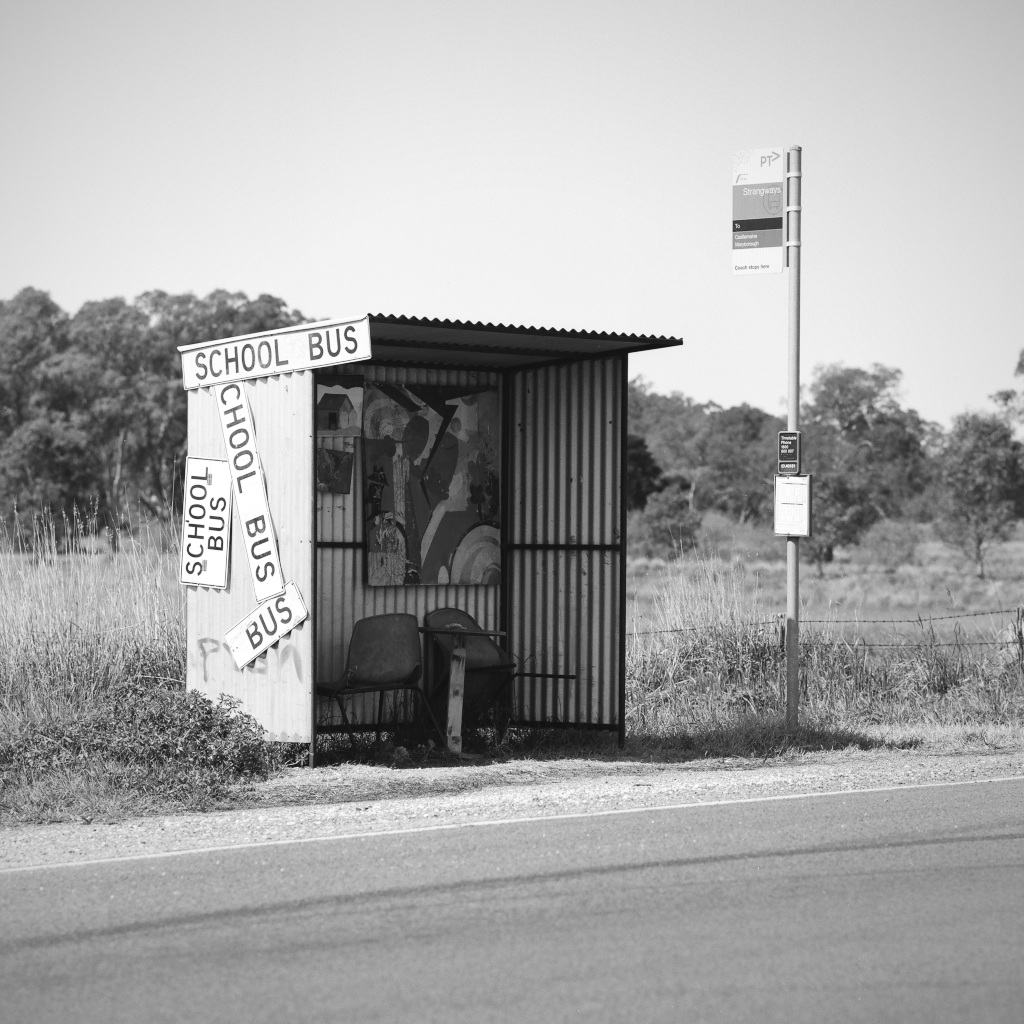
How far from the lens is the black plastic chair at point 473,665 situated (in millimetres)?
11414

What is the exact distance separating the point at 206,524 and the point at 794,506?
491 cm

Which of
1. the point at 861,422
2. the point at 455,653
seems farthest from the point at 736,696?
the point at 861,422

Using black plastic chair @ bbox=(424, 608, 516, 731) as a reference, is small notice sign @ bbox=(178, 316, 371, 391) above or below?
above

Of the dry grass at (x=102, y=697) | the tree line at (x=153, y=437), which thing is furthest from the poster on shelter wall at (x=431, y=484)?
the tree line at (x=153, y=437)

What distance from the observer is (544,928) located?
5.87 metres

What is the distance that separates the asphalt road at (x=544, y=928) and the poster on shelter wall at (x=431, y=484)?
13.4ft

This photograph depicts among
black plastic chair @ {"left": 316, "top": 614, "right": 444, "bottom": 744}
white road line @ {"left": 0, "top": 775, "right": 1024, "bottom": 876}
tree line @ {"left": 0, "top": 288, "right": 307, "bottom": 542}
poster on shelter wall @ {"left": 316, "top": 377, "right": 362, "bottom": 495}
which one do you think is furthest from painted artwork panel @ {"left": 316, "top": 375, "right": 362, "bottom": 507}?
tree line @ {"left": 0, "top": 288, "right": 307, "bottom": 542}

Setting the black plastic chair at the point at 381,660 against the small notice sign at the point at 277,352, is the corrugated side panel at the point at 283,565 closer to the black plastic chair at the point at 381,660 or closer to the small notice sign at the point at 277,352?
the small notice sign at the point at 277,352

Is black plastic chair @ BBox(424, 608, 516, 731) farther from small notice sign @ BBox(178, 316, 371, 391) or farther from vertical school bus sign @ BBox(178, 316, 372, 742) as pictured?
small notice sign @ BBox(178, 316, 371, 391)

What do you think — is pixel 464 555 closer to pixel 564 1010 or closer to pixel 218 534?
pixel 218 534

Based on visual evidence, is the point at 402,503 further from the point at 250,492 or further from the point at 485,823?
the point at 485,823

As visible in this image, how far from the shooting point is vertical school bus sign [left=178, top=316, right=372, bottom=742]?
10.2 meters

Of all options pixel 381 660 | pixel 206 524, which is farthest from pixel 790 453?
pixel 206 524

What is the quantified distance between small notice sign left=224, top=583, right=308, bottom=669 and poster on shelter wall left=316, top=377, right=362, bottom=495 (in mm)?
1421
